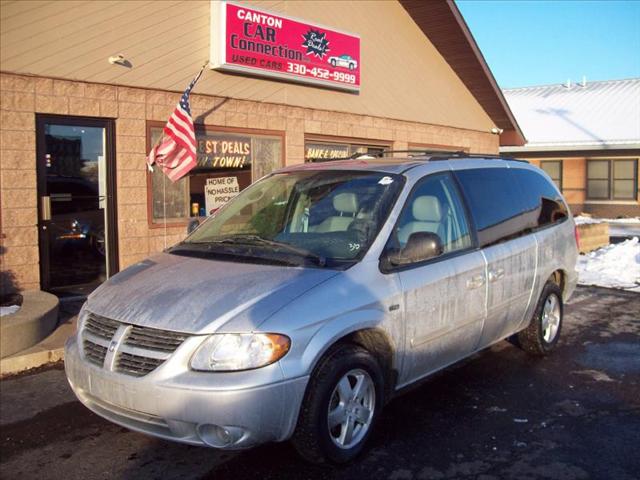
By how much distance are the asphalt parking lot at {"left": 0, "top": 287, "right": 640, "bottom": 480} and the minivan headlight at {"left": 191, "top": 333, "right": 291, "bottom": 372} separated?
0.79m

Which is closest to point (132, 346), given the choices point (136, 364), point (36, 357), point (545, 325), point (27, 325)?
Answer: point (136, 364)

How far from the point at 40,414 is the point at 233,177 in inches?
237

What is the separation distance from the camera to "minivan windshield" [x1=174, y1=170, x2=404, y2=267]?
4133 mm

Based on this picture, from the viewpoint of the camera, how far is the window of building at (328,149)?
11.6 meters

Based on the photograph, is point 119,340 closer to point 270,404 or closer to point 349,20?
point 270,404

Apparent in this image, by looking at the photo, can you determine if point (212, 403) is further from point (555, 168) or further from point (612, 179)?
point (555, 168)

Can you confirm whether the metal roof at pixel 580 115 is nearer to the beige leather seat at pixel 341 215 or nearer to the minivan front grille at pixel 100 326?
the beige leather seat at pixel 341 215

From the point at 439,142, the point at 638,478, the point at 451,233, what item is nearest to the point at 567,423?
the point at 638,478

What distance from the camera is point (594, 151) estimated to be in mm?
27125

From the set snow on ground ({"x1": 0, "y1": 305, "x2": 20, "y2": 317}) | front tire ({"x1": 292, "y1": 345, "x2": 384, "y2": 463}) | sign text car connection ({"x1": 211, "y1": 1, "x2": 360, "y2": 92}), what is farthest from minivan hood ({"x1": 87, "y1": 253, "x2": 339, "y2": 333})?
sign text car connection ({"x1": 211, "y1": 1, "x2": 360, "y2": 92})

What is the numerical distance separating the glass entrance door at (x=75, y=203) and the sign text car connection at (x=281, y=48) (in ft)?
7.34

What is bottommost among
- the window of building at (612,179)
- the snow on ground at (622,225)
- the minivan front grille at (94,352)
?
the snow on ground at (622,225)

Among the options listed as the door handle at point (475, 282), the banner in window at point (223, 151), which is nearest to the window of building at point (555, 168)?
the banner in window at point (223, 151)

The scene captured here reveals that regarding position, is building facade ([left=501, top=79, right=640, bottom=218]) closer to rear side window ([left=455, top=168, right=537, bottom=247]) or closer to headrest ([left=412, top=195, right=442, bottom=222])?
rear side window ([left=455, top=168, right=537, bottom=247])
